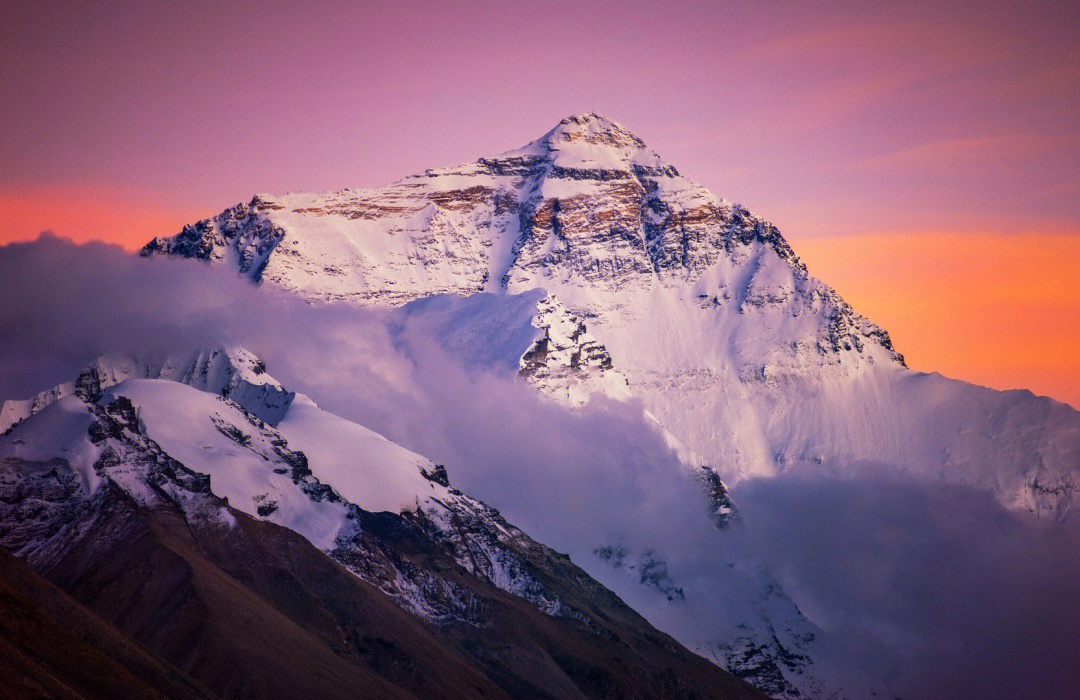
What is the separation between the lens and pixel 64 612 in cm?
18900

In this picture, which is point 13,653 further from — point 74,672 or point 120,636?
point 120,636

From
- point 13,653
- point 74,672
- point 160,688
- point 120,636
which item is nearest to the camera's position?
point 13,653

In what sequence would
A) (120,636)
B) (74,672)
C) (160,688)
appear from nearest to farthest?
(74,672) → (160,688) → (120,636)

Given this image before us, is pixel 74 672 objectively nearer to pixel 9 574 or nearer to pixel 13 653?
pixel 13 653

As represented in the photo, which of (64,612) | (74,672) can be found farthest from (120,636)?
(74,672)

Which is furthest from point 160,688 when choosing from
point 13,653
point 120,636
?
point 13,653

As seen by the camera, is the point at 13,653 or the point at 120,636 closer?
the point at 13,653

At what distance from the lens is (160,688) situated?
18238cm

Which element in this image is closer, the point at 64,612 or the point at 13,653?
the point at 13,653

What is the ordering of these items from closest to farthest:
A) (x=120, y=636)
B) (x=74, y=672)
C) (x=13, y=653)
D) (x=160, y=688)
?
(x=13, y=653) → (x=74, y=672) → (x=160, y=688) → (x=120, y=636)

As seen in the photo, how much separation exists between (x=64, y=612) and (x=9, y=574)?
7.92 metres

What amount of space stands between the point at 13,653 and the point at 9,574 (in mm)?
29695

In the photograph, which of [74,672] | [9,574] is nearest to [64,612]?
[9,574]

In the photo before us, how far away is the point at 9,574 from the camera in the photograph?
187000 millimetres
